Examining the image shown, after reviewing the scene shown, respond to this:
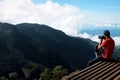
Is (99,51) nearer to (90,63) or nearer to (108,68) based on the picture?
(90,63)

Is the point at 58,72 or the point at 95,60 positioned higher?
the point at 95,60

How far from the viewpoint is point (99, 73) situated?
11.8m

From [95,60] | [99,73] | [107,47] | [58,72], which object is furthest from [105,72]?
[58,72]

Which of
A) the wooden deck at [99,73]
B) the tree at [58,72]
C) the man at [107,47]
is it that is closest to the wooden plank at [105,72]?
the wooden deck at [99,73]

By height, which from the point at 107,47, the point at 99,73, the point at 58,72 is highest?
the point at 107,47

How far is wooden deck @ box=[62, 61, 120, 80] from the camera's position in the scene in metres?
10.8

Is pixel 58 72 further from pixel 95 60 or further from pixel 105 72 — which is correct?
pixel 105 72

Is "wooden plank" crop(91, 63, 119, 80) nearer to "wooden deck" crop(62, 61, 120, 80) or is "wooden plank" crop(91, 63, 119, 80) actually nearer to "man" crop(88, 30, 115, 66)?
"wooden deck" crop(62, 61, 120, 80)

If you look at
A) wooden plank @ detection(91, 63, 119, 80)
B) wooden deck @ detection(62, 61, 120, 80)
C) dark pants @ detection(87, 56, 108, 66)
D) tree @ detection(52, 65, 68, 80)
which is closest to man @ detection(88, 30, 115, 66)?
dark pants @ detection(87, 56, 108, 66)

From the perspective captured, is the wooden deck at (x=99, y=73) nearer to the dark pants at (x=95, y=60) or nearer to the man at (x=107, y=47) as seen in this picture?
the dark pants at (x=95, y=60)

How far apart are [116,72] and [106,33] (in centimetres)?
339

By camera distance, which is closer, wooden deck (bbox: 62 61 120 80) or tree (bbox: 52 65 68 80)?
wooden deck (bbox: 62 61 120 80)

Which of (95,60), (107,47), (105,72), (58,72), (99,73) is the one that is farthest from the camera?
(58,72)

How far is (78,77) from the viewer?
35.8 ft
